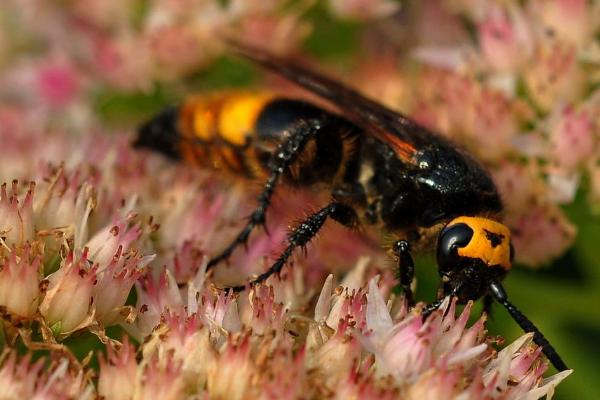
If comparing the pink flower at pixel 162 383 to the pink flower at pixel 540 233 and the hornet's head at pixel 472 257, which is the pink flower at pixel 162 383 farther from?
the pink flower at pixel 540 233

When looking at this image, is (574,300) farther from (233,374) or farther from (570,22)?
(233,374)

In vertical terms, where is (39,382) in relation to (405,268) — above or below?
below

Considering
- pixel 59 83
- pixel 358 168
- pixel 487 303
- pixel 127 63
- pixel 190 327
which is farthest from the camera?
pixel 59 83

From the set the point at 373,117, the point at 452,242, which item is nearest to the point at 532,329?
the point at 452,242

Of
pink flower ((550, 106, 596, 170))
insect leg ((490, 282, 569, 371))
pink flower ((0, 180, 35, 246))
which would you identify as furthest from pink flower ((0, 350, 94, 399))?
pink flower ((550, 106, 596, 170))

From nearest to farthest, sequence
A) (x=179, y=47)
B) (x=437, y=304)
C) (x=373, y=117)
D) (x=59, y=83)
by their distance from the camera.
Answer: (x=437, y=304) < (x=373, y=117) < (x=179, y=47) < (x=59, y=83)

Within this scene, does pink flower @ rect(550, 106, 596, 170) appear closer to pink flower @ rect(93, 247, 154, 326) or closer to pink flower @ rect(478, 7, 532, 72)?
pink flower @ rect(478, 7, 532, 72)

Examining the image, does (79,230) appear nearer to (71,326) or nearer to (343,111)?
(71,326)
